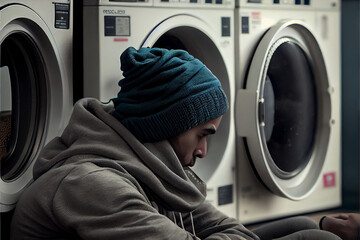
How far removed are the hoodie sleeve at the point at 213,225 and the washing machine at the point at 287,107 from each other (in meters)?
0.62

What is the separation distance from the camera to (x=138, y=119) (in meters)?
1.60

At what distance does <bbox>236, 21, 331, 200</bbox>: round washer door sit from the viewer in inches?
97.3

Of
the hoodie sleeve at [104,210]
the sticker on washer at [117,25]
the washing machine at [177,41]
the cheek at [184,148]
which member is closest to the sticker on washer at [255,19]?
the washing machine at [177,41]

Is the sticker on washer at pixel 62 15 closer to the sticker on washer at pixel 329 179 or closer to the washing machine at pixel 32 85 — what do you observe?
the washing machine at pixel 32 85

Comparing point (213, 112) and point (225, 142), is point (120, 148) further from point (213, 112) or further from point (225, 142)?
point (225, 142)

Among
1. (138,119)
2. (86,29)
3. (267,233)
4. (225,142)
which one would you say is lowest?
(267,233)

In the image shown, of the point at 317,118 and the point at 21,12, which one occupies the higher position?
the point at 21,12

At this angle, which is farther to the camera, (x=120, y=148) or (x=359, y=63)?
(x=359, y=63)

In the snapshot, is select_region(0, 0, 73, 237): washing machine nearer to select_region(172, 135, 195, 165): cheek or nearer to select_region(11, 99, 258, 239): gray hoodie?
select_region(11, 99, 258, 239): gray hoodie

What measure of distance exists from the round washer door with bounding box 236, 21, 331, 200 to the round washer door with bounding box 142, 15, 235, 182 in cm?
6

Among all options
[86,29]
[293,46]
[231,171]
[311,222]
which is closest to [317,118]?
[293,46]

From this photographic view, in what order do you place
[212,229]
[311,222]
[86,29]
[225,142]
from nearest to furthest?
[212,229] < [311,222] < [86,29] < [225,142]

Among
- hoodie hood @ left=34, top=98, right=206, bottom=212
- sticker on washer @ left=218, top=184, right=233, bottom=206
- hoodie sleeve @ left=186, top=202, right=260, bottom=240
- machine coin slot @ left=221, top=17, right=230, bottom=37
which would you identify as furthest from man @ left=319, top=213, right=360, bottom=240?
machine coin slot @ left=221, top=17, right=230, bottom=37

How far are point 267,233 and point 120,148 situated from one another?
0.59 metres
